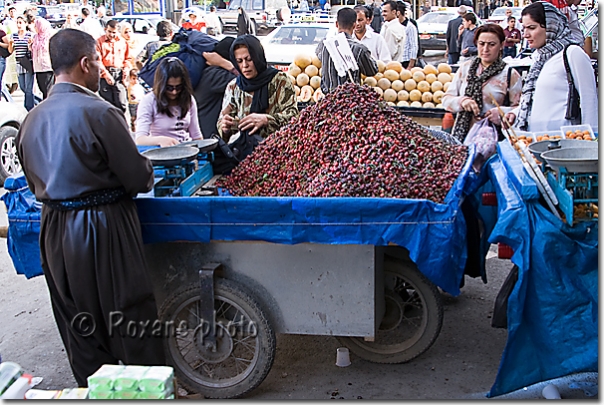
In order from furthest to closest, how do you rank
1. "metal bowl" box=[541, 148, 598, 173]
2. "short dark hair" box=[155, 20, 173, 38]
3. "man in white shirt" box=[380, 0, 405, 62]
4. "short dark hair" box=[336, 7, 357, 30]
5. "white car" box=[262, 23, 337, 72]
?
"white car" box=[262, 23, 337, 72], "man in white shirt" box=[380, 0, 405, 62], "short dark hair" box=[155, 20, 173, 38], "short dark hair" box=[336, 7, 357, 30], "metal bowl" box=[541, 148, 598, 173]

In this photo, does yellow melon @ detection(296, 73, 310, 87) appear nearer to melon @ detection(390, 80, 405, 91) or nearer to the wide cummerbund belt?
melon @ detection(390, 80, 405, 91)

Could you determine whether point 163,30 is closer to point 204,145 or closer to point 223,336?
point 204,145

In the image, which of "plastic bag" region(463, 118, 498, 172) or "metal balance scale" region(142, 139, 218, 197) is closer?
→ "metal balance scale" region(142, 139, 218, 197)

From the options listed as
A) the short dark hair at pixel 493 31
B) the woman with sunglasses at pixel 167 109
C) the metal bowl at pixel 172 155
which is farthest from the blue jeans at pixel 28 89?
the short dark hair at pixel 493 31

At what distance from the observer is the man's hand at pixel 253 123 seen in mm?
4410

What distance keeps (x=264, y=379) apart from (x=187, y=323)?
1.65 ft

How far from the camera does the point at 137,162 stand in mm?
2971

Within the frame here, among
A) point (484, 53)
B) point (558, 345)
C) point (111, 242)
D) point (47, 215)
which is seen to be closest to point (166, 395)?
point (111, 242)

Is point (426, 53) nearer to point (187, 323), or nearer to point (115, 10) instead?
point (115, 10)

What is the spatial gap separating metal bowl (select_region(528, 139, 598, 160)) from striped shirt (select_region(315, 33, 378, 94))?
3.11 m

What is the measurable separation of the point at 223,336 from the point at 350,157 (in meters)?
1.13

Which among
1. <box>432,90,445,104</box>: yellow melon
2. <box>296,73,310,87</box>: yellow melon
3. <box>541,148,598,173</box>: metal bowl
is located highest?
<box>296,73,310,87</box>: yellow melon

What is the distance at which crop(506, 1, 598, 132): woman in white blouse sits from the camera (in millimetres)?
3965

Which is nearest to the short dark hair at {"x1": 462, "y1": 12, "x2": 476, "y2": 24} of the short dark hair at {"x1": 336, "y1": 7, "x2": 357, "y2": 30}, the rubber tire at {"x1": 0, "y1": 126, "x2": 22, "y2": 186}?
the short dark hair at {"x1": 336, "y1": 7, "x2": 357, "y2": 30}
